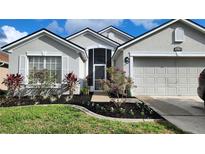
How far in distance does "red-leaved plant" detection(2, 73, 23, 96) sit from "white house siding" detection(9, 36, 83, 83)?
1059mm

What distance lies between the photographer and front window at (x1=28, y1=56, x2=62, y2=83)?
1400cm

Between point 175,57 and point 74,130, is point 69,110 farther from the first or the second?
point 175,57

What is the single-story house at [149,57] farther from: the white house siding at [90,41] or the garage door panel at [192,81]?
the white house siding at [90,41]

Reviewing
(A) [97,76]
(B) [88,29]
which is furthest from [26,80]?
(B) [88,29]

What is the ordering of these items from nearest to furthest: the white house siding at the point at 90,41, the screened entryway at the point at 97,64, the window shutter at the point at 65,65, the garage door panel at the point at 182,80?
the window shutter at the point at 65,65 < the garage door panel at the point at 182,80 < the screened entryway at the point at 97,64 < the white house siding at the point at 90,41

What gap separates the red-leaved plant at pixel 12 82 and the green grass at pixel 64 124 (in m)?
5.06

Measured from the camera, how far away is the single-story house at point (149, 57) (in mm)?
13891

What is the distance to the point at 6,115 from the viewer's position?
24.9 ft

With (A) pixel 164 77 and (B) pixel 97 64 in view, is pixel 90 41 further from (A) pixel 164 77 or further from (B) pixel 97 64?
(A) pixel 164 77

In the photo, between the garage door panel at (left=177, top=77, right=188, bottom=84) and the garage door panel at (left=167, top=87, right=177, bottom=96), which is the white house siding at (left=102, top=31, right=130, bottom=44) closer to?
the garage door panel at (left=177, top=77, right=188, bottom=84)

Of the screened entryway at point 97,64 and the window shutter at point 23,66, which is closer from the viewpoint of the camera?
the window shutter at point 23,66

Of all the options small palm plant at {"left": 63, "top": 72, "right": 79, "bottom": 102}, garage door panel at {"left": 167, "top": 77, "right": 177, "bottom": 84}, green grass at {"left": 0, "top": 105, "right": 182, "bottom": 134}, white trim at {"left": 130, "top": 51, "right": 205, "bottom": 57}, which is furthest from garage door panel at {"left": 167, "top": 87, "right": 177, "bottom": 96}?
green grass at {"left": 0, "top": 105, "right": 182, "bottom": 134}

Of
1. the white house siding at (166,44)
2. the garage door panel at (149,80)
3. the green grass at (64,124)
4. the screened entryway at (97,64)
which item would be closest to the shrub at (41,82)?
the white house siding at (166,44)
